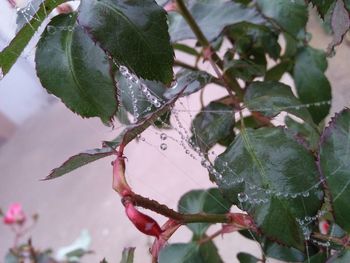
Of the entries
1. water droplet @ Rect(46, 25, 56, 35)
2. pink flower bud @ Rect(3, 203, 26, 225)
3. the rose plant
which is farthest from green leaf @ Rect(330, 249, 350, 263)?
pink flower bud @ Rect(3, 203, 26, 225)

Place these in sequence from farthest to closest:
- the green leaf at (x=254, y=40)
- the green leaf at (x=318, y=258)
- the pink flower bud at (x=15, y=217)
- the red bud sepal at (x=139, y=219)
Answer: the pink flower bud at (x=15, y=217)
the green leaf at (x=254, y=40)
the green leaf at (x=318, y=258)
the red bud sepal at (x=139, y=219)

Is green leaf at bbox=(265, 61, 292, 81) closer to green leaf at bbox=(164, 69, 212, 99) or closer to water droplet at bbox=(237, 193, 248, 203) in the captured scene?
green leaf at bbox=(164, 69, 212, 99)

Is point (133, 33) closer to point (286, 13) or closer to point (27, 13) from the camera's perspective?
point (27, 13)

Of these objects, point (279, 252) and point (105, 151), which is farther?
point (279, 252)

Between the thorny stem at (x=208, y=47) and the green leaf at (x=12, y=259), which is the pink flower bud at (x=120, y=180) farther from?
the green leaf at (x=12, y=259)

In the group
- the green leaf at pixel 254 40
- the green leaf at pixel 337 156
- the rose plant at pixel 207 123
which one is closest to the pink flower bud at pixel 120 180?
the rose plant at pixel 207 123

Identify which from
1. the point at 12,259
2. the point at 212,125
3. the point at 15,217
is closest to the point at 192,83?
the point at 212,125
